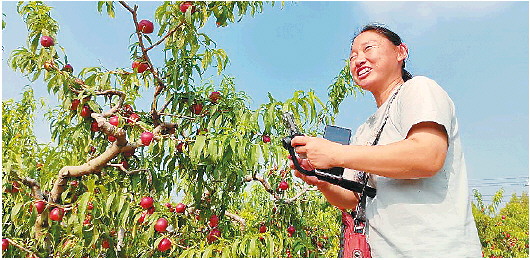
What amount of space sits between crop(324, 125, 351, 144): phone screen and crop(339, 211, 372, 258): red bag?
167 mm

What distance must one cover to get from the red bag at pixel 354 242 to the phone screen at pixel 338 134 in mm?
167

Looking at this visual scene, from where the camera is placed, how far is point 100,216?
1.96 metres

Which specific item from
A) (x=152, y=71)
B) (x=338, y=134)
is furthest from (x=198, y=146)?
(x=338, y=134)

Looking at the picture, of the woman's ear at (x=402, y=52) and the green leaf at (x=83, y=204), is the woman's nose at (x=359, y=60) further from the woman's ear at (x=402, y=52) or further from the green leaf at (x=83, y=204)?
the green leaf at (x=83, y=204)

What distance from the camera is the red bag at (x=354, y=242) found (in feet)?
3.09

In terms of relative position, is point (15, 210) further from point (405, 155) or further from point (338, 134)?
point (405, 155)

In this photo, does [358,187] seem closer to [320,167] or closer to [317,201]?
[320,167]

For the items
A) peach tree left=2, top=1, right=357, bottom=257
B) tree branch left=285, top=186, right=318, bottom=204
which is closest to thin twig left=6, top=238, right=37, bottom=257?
peach tree left=2, top=1, right=357, bottom=257

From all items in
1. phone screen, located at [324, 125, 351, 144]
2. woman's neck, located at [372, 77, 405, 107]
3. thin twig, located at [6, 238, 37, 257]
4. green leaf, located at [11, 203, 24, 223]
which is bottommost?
thin twig, located at [6, 238, 37, 257]

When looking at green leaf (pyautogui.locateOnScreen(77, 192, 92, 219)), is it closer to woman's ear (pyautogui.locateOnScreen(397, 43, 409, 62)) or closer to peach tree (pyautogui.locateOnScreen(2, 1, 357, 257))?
peach tree (pyautogui.locateOnScreen(2, 1, 357, 257))

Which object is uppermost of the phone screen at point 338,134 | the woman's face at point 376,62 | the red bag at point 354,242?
the woman's face at point 376,62

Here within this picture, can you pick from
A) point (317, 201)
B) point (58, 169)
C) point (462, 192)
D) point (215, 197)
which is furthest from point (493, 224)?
point (462, 192)

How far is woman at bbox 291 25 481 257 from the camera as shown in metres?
0.83

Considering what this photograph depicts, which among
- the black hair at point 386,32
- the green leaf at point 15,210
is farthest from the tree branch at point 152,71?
the black hair at point 386,32
